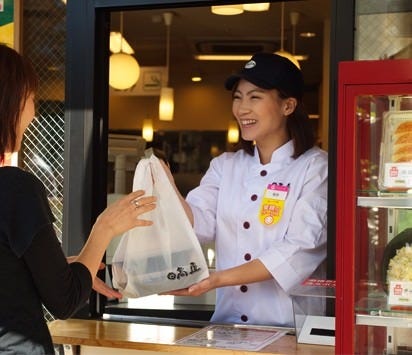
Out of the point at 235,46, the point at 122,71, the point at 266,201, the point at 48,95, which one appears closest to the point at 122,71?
the point at 122,71

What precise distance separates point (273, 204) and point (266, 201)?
0.03 m

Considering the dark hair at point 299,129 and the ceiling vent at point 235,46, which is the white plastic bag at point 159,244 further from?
the ceiling vent at point 235,46

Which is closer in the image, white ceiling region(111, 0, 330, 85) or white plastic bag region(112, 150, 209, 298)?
white plastic bag region(112, 150, 209, 298)

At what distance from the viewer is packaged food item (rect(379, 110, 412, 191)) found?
213 centimetres

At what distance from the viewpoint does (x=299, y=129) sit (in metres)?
3.10

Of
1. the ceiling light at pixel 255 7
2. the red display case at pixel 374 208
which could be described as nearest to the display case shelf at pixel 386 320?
the red display case at pixel 374 208

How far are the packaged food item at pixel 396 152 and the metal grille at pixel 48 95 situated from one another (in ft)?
4.89

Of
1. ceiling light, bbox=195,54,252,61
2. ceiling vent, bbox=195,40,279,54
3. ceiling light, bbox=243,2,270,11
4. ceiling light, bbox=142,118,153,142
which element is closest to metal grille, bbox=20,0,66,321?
ceiling light, bbox=243,2,270,11

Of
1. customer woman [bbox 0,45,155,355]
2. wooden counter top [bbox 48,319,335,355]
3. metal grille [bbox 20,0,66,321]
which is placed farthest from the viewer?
metal grille [bbox 20,0,66,321]

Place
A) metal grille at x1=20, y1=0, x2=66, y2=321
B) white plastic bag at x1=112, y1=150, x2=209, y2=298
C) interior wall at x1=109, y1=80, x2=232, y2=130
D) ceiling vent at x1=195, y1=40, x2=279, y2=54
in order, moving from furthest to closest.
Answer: interior wall at x1=109, y1=80, x2=232, y2=130 → ceiling vent at x1=195, y1=40, x2=279, y2=54 → metal grille at x1=20, y1=0, x2=66, y2=321 → white plastic bag at x1=112, y1=150, x2=209, y2=298

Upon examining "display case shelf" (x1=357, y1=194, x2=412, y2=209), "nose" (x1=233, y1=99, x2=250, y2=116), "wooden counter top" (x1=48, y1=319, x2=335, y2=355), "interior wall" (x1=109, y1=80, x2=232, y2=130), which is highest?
"interior wall" (x1=109, y1=80, x2=232, y2=130)

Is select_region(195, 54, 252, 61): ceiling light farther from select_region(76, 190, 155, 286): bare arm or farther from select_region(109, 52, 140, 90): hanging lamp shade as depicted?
select_region(76, 190, 155, 286): bare arm

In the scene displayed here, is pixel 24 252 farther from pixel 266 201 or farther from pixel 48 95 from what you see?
pixel 48 95

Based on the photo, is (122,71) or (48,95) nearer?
(48,95)
